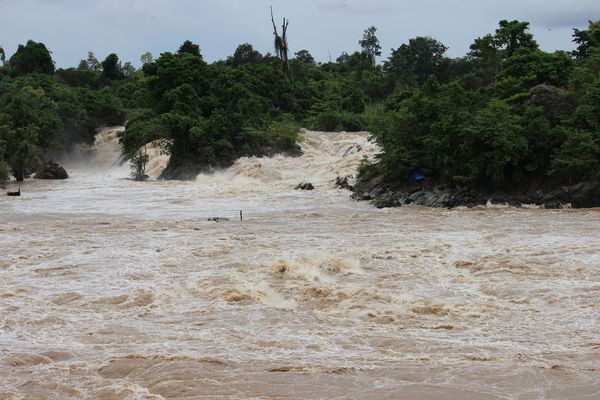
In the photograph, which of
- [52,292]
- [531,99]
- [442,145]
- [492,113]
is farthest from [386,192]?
[52,292]

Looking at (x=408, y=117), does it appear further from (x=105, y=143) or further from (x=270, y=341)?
(x=105, y=143)

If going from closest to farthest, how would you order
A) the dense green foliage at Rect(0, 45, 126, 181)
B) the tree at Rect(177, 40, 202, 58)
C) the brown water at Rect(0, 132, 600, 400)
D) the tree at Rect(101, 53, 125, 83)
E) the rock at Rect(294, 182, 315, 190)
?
1. the brown water at Rect(0, 132, 600, 400)
2. the rock at Rect(294, 182, 315, 190)
3. the dense green foliage at Rect(0, 45, 126, 181)
4. the tree at Rect(177, 40, 202, 58)
5. the tree at Rect(101, 53, 125, 83)

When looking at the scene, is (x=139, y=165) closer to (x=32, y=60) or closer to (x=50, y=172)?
(x=50, y=172)

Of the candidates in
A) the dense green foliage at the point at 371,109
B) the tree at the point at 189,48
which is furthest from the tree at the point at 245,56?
the tree at the point at 189,48

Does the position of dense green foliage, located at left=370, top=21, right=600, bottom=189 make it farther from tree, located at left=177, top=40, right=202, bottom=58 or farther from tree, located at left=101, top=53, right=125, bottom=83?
tree, located at left=101, top=53, right=125, bottom=83

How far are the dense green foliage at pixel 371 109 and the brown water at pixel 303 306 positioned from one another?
8.64ft

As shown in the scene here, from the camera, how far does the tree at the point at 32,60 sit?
155 ft

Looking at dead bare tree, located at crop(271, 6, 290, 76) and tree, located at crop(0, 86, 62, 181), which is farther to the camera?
dead bare tree, located at crop(271, 6, 290, 76)

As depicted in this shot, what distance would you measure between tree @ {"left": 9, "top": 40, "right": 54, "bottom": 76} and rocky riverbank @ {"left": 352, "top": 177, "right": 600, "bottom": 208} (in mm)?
34601

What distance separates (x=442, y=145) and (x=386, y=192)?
2.23 m

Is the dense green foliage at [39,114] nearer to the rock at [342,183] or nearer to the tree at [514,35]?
the rock at [342,183]

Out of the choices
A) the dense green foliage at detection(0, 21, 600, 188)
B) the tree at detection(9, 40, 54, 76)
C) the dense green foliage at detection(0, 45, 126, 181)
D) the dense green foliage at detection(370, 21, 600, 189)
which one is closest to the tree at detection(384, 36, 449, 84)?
the dense green foliage at detection(0, 21, 600, 188)

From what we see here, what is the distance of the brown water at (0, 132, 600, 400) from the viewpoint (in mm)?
6688

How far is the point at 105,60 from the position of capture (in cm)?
5147
